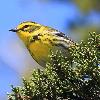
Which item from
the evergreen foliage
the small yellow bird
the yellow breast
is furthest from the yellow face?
the evergreen foliage

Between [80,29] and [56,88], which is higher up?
[80,29]

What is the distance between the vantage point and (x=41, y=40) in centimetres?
620

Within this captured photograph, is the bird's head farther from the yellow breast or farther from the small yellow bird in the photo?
the yellow breast

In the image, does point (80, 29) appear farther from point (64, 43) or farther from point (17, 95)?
point (17, 95)

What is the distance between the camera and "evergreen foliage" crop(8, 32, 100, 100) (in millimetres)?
4363

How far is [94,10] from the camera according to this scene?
11117 mm

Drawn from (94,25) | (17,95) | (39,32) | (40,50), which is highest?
(94,25)

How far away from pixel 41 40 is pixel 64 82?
6.11 feet

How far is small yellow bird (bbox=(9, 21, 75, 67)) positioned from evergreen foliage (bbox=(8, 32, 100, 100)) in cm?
122

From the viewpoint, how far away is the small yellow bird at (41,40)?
5.96 meters

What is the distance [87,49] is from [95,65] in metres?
0.18

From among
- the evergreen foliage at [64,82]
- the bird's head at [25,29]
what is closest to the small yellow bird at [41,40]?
the bird's head at [25,29]

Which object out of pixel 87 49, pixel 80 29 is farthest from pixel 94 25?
pixel 87 49

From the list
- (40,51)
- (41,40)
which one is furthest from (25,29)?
(40,51)
